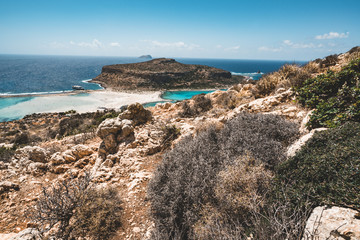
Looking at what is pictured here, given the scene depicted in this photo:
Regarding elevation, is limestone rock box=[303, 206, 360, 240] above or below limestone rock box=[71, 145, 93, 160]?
above

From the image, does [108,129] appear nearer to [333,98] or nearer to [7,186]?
[7,186]

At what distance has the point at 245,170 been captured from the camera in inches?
121

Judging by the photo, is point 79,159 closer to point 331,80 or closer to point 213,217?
point 213,217

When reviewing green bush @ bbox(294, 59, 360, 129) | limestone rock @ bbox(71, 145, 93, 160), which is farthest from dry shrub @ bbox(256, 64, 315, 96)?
limestone rock @ bbox(71, 145, 93, 160)

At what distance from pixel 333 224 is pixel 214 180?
1831 millimetres

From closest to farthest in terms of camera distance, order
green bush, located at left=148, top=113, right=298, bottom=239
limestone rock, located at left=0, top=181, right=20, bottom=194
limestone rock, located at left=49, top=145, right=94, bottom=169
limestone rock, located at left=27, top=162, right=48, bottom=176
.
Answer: green bush, located at left=148, top=113, right=298, bottom=239 < limestone rock, located at left=0, top=181, right=20, bottom=194 < limestone rock, located at left=27, top=162, right=48, bottom=176 < limestone rock, located at left=49, top=145, right=94, bottom=169

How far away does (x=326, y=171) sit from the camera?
250cm

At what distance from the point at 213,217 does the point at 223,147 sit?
1.79 metres

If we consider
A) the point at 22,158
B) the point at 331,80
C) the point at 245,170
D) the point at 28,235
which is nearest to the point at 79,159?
the point at 22,158

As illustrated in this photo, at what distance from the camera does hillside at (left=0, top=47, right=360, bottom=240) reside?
2223 mm

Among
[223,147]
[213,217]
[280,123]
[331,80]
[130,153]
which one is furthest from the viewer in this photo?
[130,153]

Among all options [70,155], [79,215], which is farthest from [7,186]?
[79,215]

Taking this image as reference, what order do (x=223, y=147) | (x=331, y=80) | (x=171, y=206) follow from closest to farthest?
(x=171, y=206), (x=223, y=147), (x=331, y=80)

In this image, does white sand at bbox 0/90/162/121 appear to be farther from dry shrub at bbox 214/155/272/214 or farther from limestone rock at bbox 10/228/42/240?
dry shrub at bbox 214/155/272/214
